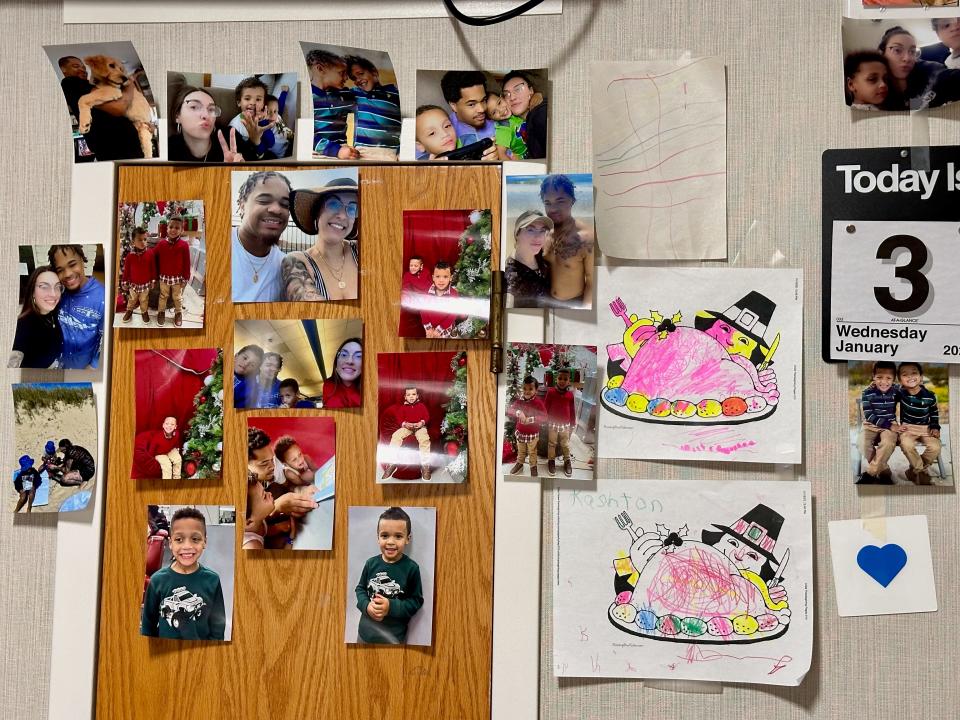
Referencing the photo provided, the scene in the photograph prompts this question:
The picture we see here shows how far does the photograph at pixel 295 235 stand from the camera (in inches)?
39.3

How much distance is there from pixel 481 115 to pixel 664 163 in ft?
0.83

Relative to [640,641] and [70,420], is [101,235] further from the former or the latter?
[640,641]

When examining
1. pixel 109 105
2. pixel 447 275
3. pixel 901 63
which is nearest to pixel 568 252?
pixel 447 275

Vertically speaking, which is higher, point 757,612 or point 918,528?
point 918,528

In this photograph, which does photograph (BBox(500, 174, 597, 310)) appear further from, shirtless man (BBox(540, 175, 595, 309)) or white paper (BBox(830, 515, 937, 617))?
white paper (BBox(830, 515, 937, 617))

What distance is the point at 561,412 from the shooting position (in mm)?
971

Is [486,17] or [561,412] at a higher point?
[486,17]

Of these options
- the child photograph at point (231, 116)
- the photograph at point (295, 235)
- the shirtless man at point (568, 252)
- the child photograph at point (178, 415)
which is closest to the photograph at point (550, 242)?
the shirtless man at point (568, 252)

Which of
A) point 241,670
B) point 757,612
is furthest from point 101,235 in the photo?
point 757,612

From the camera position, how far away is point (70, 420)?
101 cm

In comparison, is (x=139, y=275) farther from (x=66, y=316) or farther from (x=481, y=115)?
(x=481, y=115)

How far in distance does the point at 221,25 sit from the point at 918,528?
3.80ft

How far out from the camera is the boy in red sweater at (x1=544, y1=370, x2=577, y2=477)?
967mm

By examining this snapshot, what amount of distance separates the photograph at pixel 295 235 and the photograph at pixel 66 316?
20 centimetres
